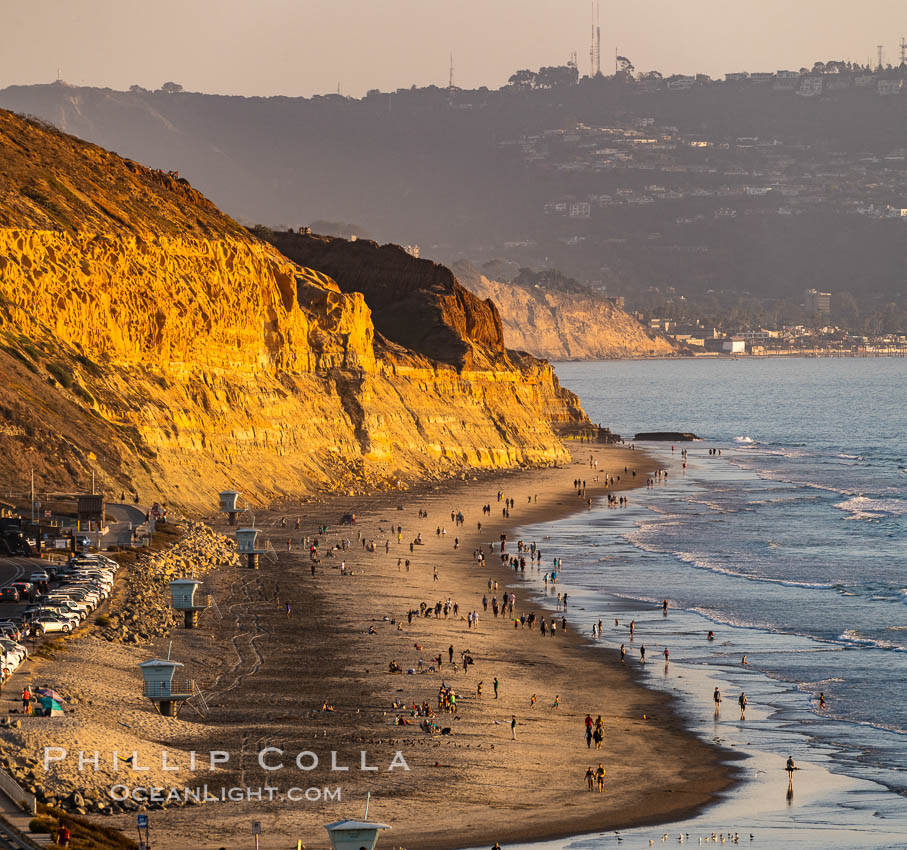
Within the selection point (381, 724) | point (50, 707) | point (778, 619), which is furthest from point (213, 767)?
point (778, 619)

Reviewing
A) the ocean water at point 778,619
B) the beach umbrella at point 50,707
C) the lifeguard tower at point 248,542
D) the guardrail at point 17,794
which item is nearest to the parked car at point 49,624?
the beach umbrella at point 50,707

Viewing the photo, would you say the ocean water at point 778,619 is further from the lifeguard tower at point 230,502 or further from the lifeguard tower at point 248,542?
the lifeguard tower at point 230,502

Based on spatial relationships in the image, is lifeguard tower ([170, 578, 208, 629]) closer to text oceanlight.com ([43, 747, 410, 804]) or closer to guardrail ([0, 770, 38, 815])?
text oceanlight.com ([43, 747, 410, 804])

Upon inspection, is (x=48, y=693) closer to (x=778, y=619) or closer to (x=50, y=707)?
(x=50, y=707)

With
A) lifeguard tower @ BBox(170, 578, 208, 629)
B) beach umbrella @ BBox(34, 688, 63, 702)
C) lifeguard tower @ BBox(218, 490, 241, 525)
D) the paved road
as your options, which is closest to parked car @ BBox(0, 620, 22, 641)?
the paved road

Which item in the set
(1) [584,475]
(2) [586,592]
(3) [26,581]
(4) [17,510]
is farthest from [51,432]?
(1) [584,475]
